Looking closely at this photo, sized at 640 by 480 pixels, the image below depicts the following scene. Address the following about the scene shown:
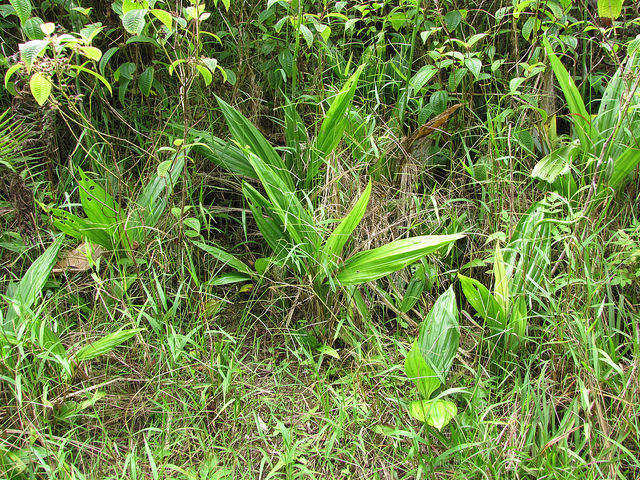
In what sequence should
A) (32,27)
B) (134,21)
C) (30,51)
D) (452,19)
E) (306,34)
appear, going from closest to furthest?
(30,51), (134,21), (32,27), (306,34), (452,19)

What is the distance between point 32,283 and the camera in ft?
6.38

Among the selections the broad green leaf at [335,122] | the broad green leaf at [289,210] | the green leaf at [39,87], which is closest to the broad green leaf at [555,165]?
the broad green leaf at [335,122]

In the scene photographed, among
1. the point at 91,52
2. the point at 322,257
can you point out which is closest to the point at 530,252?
the point at 322,257

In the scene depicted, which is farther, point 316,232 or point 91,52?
point 316,232

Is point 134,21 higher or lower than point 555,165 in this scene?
higher

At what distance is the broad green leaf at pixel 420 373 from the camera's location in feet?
5.39

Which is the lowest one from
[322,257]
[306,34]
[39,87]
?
[322,257]

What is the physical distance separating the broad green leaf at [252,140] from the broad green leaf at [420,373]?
0.90 metres

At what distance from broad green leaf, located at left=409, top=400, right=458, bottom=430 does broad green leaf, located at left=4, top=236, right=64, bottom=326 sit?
1.27m

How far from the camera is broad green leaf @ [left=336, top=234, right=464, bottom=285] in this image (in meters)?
1.89

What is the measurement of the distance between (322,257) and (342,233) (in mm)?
112

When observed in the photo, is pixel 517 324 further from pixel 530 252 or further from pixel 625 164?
pixel 625 164

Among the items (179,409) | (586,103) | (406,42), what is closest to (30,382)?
(179,409)

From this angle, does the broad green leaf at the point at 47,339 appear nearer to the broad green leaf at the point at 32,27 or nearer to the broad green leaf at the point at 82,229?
the broad green leaf at the point at 82,229
